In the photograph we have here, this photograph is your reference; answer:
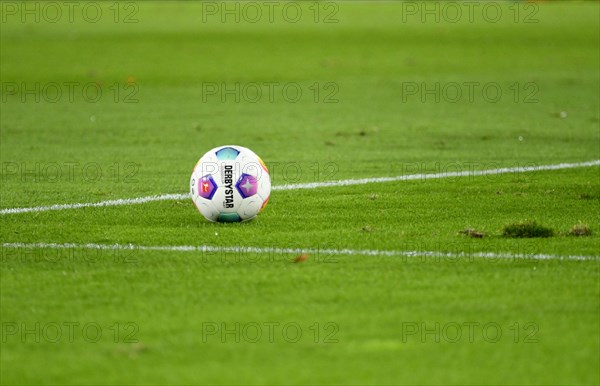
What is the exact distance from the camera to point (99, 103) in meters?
25.1

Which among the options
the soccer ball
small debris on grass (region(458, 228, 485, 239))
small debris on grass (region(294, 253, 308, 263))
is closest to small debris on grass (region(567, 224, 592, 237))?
small debris on grass (region(458, 228, 485, 239))

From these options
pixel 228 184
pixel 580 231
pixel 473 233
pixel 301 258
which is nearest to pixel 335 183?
pixel 228 184

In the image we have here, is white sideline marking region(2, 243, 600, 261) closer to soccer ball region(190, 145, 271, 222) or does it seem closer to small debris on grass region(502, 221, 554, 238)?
small debris on grass region(502, 221, 554, 238)

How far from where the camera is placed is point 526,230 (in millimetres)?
9547

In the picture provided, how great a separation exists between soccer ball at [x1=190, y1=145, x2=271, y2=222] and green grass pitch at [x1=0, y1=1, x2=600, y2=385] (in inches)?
7.3

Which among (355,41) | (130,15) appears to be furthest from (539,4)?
(130,15)

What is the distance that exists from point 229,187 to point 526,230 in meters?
2.64

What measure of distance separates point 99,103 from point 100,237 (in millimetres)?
15888

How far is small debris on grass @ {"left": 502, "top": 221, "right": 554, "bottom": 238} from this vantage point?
9523mm

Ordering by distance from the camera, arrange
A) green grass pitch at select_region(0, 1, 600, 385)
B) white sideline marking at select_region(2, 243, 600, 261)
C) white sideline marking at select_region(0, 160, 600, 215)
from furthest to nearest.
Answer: white sideline marking at select_region(0, 160, 600, 215) < white sideline marking at select_region(2, 243, 600, 261) < green grass pitch at select_region(0, 1, 600, 385)

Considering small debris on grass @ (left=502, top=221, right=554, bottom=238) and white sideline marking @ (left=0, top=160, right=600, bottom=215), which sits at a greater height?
small debris on grass @ (left=502, top=221, right=554, bottom=238)

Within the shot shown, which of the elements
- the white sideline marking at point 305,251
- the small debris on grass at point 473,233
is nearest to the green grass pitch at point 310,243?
the white sideline marking at point 305,251

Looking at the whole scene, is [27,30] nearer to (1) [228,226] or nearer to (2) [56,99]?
(2) [56,99]

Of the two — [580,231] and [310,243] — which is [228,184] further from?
[580,231]
